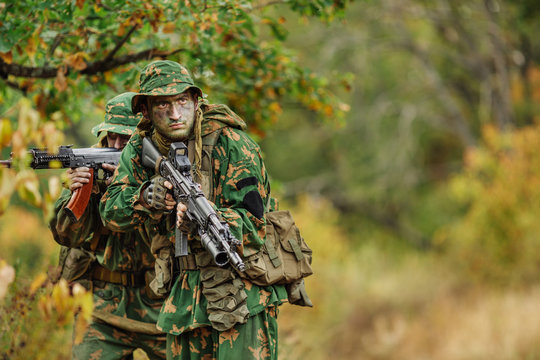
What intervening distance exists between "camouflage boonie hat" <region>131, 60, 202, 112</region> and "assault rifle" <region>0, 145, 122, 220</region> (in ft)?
2.03

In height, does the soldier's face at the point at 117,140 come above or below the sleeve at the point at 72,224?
above

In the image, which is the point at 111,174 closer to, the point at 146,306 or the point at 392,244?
the point at 146,306

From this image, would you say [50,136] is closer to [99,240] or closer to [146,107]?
[146,107]

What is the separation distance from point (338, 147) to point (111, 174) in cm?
1573

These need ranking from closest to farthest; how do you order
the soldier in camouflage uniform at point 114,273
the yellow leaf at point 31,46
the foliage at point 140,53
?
the soldier in camouflage uniform at point 114,273 → the yellow leaf at point 31,46 → the foliage at point 140,53

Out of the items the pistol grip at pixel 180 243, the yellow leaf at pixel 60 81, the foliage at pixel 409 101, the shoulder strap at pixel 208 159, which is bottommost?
the pistol grip at pixel 180 243

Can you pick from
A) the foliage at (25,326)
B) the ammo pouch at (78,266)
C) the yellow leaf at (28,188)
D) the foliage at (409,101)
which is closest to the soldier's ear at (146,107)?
the ammo pouch at (78,266)

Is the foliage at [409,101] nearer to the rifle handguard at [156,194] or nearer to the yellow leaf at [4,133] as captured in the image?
the rifle handguard at [156,194]

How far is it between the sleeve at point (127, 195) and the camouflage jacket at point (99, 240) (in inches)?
18.3

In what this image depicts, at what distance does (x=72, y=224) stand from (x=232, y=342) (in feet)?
4.17

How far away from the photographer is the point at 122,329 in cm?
441

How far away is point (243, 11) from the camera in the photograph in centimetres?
527

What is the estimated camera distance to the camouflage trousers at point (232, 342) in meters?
3.59

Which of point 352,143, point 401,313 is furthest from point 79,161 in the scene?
point 352,143
